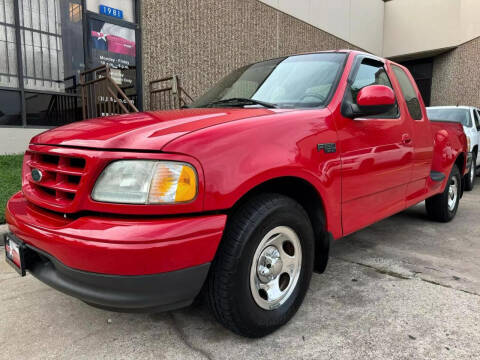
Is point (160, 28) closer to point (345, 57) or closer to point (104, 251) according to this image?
point (345, 57)

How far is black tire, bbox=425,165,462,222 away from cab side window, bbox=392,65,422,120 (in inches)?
51.1

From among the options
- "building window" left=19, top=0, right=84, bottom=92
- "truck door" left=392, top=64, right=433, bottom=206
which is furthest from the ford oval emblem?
"building window" left=19, top=0, right=84, bottom=92

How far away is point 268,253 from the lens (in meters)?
2.09

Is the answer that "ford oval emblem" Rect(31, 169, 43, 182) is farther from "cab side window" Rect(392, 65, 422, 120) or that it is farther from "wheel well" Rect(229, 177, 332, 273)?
"cab side window" Rect(392, 65, 422, 120)

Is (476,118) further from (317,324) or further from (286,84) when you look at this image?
(317,324)

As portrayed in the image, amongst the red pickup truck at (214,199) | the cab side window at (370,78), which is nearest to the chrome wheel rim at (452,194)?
the cab side window at (370,78)

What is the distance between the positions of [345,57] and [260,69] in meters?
0.70

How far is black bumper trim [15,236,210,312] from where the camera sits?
1616 mm

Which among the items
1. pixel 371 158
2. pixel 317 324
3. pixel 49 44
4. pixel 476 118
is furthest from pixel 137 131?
pixel 476 118

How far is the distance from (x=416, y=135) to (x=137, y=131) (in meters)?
2.71

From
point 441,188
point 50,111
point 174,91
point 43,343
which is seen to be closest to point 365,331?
point 43,343

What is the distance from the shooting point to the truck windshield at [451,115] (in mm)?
8204

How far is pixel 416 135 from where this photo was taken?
3.46 meters

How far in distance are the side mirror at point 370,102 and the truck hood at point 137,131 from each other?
2.09 feet
